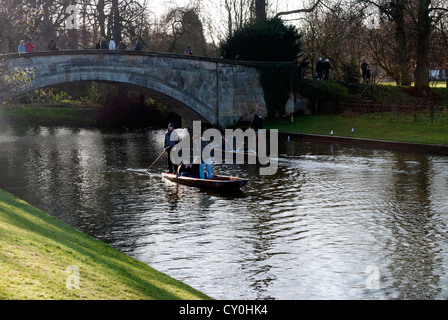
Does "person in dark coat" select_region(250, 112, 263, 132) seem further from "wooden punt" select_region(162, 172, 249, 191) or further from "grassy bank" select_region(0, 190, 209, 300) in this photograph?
"grassy bank" select_region(0, 190, 209, 300)

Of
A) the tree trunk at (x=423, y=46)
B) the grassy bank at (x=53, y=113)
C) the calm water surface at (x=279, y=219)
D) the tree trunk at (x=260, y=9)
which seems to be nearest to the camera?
the calm water surface at (x=279, y=219)

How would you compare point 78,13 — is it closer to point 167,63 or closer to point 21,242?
point 167,63

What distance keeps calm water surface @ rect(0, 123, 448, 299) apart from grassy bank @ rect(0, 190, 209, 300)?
841 millimetres

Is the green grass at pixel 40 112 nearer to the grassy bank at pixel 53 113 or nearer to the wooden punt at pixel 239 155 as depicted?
the grassy bank at pixel 53 113

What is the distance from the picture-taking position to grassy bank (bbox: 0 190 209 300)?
6.87m

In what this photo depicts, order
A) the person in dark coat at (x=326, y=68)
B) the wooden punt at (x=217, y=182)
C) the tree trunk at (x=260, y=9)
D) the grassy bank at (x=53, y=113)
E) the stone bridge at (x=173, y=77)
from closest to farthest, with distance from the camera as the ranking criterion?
the wooden punt at (x=217, y=182)
the stone bridge at (x=173, y=77)
the person in dark coat at (x=326, y=68)
the tree trunk at (x=260, y=9)
the grassy bank at (x=53, y=113)

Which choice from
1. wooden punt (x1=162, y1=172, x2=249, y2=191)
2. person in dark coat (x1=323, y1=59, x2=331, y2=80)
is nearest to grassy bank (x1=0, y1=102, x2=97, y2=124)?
person in dark coat (x1=323, y1=59, x2=331, y2=80)

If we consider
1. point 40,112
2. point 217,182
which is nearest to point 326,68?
point 40,112

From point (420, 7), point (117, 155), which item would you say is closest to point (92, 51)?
point (117, 155)

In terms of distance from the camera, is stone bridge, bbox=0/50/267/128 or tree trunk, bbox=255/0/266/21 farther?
tree trunk, bbox=255/0/266/21

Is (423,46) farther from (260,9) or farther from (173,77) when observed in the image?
(173,77)

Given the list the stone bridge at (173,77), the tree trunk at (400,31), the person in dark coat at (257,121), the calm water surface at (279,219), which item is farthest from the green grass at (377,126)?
the person in dark coat at (257,121)

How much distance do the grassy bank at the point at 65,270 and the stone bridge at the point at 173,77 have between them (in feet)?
67.3

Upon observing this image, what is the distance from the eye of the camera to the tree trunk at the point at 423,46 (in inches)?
1438
